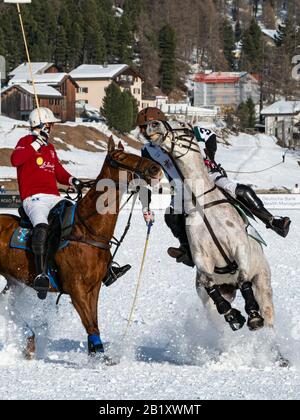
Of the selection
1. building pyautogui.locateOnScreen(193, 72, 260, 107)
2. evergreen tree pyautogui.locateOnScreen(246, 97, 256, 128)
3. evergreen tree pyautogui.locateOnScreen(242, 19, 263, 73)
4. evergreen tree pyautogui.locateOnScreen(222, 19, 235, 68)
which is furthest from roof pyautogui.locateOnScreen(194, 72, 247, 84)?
evergreen tree pyautogui.locateOnScreen(222, 19, 235, 68)

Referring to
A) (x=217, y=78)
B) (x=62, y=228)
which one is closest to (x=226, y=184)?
(x=62, y=228)

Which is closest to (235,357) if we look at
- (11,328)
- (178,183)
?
(178,183)

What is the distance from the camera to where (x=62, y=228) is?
854cm

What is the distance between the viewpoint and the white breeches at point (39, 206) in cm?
875

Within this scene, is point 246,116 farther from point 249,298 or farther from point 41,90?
point 249,298

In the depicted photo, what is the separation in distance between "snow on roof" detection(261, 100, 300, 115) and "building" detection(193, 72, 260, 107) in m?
12.9

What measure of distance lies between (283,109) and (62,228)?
86314 millimetres

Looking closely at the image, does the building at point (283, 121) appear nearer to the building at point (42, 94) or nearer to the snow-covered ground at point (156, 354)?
the building at point (42, 94)

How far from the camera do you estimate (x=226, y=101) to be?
110812mm

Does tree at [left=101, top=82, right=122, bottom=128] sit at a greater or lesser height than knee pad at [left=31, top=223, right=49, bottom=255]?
lesser

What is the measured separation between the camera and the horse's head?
7.96 meters

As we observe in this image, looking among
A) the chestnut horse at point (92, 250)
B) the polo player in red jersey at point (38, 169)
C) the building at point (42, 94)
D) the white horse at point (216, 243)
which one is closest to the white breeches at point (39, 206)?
the polo player in red jersey at point (38, 169)

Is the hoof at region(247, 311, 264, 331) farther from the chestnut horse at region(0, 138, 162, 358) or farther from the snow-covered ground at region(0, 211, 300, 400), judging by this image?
the chestnut horse at region(0, 138, 162, 358)
